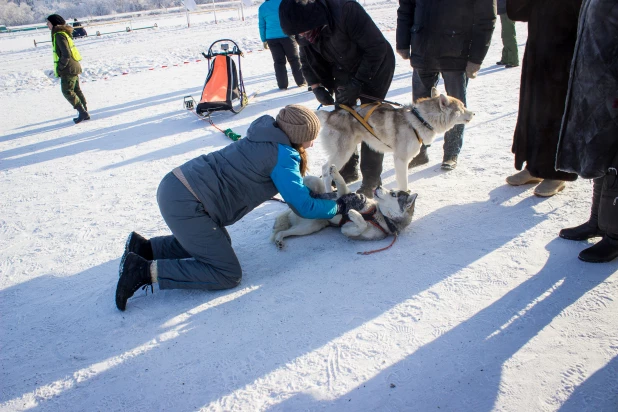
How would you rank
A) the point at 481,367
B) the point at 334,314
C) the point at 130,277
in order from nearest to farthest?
the point at 481,367
the point at 334,314
the point at 130,277

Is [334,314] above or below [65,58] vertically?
below

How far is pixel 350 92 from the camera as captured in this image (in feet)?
12.0

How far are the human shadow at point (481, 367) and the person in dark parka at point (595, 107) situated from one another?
1.69ft

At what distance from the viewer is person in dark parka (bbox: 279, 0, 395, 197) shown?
10.4ft

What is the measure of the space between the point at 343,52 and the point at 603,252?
2388 mm

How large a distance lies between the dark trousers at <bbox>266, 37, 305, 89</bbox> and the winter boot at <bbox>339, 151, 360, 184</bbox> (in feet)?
13.4

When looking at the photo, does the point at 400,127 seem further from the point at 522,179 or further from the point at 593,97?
the point at 593,97

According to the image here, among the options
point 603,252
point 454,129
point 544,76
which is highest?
→ point 544,76

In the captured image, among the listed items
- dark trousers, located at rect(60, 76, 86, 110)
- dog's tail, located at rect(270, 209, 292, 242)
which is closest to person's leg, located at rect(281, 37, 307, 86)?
dark trousers, located at rect(60, 76, 86, 110)

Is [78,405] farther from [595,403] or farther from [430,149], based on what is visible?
[430,149]

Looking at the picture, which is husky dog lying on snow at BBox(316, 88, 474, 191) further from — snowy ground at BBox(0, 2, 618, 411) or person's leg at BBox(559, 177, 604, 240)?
person's leg at BBox(559, 177, 604, 240)

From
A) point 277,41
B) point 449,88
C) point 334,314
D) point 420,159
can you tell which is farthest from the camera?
point 277,41

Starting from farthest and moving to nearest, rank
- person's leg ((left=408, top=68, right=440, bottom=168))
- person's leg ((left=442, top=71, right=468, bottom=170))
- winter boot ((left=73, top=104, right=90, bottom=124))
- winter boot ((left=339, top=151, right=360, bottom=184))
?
winter boot ((left=73, top=104, right=90, bottom=124)), winter boot ((left=339, top=151, right=360, bottom=184)), person's leg ((left=408, top=68, right=440, bottom=168)), person's leg ((left=442, top=71, right=468, bottom=170))

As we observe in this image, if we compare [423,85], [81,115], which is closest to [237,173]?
[423,85]
